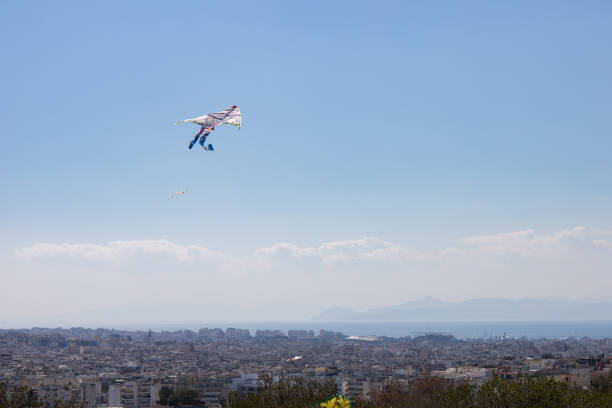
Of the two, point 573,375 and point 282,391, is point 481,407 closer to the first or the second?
point 282,391

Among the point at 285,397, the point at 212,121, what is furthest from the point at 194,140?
the point at 285,397

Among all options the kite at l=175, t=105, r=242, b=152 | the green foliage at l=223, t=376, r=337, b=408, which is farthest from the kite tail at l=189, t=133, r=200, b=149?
A: the green foliage at l=223, t=376, r=337, b=408

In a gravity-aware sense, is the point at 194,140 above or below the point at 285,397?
above

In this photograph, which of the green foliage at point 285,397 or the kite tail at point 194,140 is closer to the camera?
the kite tail at point 194,140

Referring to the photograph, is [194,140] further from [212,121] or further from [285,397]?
[285,397]

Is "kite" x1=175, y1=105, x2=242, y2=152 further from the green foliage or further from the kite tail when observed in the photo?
the green foliage

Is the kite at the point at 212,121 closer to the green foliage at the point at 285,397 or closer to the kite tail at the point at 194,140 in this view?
the kite tail at the point at 194,140

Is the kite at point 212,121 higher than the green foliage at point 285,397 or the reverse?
higher

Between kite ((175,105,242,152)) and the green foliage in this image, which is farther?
the green foliage

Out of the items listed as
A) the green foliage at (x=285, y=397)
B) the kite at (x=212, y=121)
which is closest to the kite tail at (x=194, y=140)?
the kite at (x=212, y=121)

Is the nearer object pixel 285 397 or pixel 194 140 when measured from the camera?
pixel 194 140

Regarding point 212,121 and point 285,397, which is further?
point 285,397
